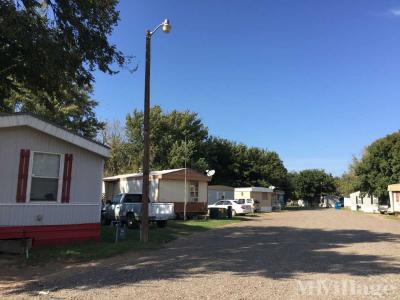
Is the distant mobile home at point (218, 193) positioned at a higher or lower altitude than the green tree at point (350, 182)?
lower

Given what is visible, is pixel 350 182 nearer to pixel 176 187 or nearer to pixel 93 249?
pixel 176 187

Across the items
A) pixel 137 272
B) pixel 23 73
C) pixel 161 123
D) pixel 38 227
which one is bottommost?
pixel 137 272

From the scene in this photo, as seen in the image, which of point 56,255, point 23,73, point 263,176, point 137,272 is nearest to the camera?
point 137,272

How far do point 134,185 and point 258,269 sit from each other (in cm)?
2243

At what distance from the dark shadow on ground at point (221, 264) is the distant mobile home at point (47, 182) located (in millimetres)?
2814

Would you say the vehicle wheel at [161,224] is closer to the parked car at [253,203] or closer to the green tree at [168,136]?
the parked car at [253,203]

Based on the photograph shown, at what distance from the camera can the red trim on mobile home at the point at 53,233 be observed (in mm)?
12733

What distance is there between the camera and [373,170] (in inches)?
2127

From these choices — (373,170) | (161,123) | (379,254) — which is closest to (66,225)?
(379,254)

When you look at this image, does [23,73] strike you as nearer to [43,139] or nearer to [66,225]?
[43,139]

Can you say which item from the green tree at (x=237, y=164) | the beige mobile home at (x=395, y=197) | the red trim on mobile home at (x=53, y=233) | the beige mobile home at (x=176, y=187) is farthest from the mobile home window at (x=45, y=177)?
the green tree at (x=237, y=164)

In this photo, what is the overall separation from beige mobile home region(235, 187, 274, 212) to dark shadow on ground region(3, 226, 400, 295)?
32.9m

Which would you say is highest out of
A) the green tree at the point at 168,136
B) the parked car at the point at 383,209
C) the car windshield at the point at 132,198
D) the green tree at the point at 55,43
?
the green tree at the point at 168,136

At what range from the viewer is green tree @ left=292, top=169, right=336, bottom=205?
90062 millimetres
